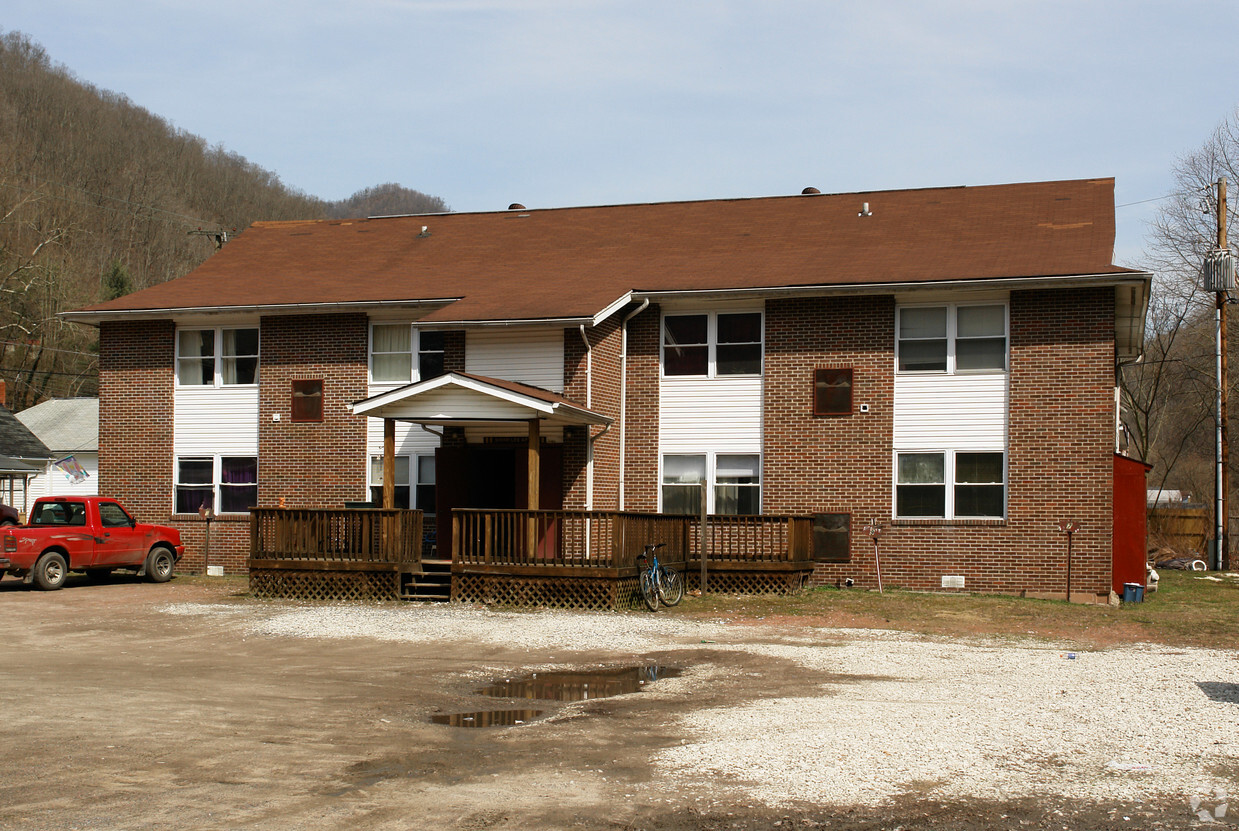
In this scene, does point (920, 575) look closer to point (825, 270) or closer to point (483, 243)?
point (825, 270)

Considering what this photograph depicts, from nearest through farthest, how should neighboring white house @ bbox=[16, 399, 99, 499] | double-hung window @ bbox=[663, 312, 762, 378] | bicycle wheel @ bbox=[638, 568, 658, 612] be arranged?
bicycle wheel @ bbox=[638, 568, 658, 612] → double-hung window @ bbox=[663, 312, 762, 378] → neighboring white house @ bbox=[16, 399, 99, 499]

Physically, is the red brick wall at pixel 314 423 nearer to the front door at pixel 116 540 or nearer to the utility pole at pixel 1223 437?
the front door at pixel 116 540

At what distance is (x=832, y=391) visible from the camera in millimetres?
22406

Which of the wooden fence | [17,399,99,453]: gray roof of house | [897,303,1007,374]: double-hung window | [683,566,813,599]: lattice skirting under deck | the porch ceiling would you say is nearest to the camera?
the porch ceiling

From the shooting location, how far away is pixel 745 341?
2308 centimetres

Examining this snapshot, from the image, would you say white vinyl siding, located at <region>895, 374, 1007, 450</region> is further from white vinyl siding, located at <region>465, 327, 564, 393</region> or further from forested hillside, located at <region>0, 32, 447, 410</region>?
forested hillside, located at <region>0, 32, 447, 410</region>

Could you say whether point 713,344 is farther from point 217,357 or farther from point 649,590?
point 217,357

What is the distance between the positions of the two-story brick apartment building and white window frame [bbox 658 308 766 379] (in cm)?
5

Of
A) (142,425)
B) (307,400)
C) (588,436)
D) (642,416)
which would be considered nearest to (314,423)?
(307,400)

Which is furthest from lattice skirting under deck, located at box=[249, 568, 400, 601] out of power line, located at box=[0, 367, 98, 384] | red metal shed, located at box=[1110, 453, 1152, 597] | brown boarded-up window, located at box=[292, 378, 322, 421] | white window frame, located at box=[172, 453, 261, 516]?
power line, located at box=[0, 367, 98, 384]

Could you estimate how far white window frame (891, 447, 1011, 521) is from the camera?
21.5 metres

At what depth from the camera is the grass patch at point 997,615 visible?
52.9 feet

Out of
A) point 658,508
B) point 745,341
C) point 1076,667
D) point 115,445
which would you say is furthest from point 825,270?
point 115,445

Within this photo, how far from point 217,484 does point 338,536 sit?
Result: 19.8ft
